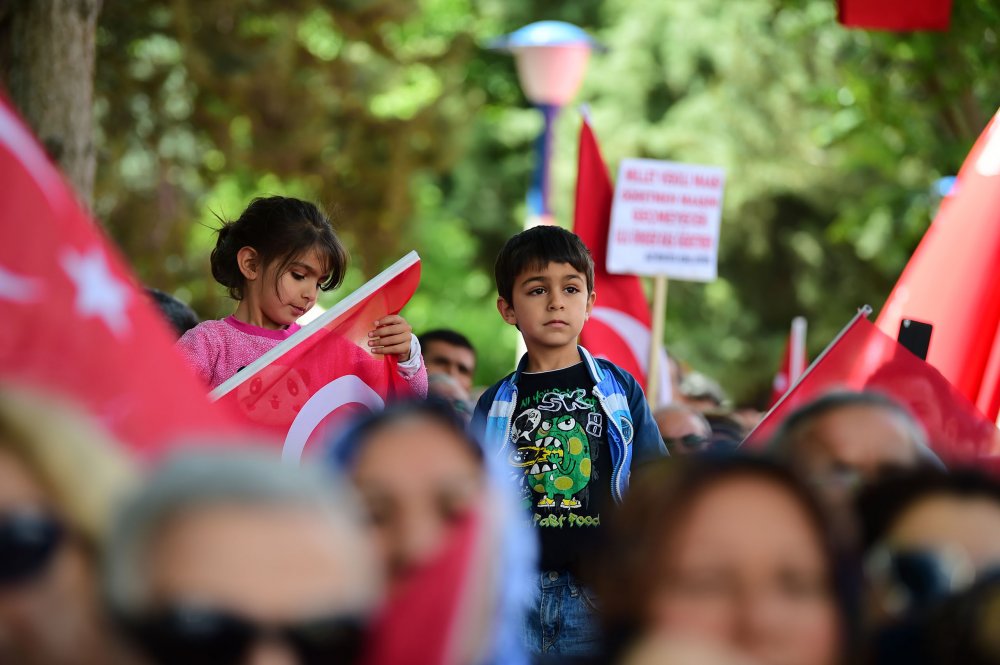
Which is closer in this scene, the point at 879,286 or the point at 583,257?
the point at 583,257

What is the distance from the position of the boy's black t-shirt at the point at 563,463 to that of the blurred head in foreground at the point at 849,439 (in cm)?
175

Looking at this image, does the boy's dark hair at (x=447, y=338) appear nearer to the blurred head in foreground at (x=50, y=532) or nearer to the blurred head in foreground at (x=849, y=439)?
the blurred head in foreground at (x=849, y=439)

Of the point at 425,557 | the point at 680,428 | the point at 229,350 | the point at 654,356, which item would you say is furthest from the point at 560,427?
the point at 654,356

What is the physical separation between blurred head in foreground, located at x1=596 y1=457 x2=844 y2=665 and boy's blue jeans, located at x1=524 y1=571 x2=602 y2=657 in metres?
2.33

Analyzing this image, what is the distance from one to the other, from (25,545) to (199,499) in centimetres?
22

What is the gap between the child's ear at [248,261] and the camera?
4465mm

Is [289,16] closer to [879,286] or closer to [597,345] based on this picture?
[597,345]

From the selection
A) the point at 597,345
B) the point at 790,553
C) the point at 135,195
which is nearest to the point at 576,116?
the point at 135,195

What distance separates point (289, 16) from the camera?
12617 mm

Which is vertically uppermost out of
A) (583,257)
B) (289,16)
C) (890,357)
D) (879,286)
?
(289,16)

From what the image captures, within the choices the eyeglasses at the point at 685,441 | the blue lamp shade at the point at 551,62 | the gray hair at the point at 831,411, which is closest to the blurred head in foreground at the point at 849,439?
the gray hair at the point at 831,411

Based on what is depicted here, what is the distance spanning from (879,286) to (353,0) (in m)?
12.1

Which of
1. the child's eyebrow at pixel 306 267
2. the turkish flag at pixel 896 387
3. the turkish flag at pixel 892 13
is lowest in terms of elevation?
the turkish flag at pixel 896 387

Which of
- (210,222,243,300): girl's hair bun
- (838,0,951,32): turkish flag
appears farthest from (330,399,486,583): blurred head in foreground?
(838,0,951,32): turkish flag
